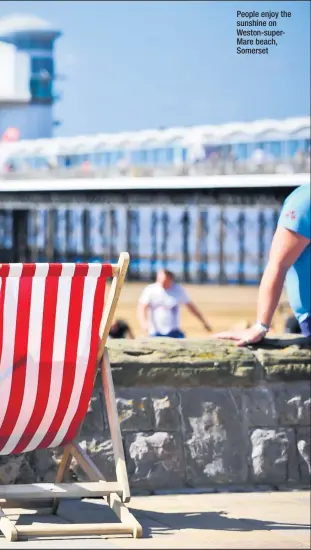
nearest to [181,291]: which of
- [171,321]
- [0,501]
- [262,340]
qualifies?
[171,321]

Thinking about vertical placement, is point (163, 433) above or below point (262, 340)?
below

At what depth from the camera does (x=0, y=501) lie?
3.75 metres

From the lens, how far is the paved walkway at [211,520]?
133 inches

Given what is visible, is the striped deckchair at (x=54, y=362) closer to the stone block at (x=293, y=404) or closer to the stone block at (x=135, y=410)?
the stone block at (x=135, y=410)

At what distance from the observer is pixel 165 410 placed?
14.3ft

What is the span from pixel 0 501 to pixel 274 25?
1.90 meters

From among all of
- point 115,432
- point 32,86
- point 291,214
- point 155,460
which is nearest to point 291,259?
point 291,214

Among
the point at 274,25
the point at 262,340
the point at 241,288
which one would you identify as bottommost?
the point at 241,288

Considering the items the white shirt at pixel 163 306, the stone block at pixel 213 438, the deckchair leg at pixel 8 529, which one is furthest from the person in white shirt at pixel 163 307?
the deckchair leg at pixel 8 529

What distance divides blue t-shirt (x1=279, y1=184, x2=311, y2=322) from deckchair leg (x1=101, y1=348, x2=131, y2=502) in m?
0.95

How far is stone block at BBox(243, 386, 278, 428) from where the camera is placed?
14.5 feet

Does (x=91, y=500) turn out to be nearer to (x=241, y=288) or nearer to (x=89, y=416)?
(x=89, y=416)

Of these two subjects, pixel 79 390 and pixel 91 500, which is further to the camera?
pixel 91 500

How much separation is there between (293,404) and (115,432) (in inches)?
43.9
